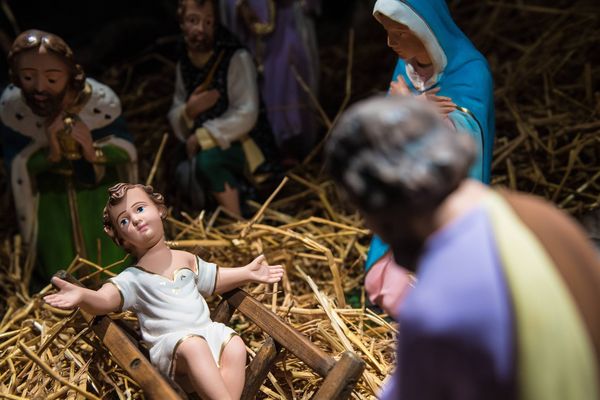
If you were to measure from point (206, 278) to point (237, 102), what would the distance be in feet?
3.54

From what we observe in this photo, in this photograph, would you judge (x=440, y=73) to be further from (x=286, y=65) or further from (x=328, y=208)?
(x=286, y=65)

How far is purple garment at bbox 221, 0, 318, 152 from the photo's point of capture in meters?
3.46

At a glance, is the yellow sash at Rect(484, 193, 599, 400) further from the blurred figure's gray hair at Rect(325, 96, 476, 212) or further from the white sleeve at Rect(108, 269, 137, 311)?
the white sleeve at Rect(108, 269, 137, 311)

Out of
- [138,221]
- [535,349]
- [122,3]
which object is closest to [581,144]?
[138,221]

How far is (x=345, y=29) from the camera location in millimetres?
4734

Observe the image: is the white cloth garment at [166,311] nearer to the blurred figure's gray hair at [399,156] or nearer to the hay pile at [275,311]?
the hay pile at [275,311]

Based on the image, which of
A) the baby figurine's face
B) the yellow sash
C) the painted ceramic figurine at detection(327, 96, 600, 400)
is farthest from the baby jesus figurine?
the yellow sash

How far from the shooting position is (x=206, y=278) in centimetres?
212

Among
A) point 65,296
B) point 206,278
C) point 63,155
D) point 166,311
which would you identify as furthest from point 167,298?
point 63,155

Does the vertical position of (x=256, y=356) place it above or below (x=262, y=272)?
below

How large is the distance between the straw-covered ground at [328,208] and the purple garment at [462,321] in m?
0.84

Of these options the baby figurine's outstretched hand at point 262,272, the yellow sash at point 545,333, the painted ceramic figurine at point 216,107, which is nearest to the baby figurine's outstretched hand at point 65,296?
the baby figurine's outstretched hand at point 262,272

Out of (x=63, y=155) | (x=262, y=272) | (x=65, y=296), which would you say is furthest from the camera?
(x=63, y=155)

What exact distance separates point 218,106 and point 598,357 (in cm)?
202
